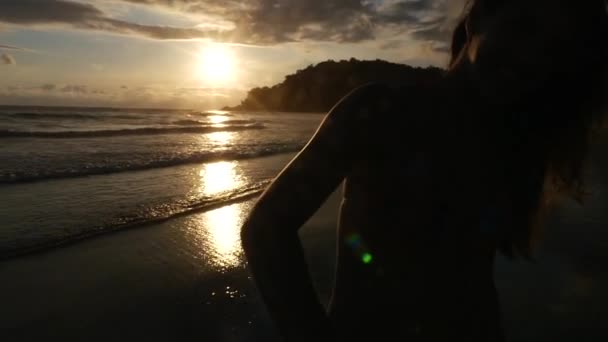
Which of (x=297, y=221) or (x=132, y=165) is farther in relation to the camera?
(x=132, y=165)

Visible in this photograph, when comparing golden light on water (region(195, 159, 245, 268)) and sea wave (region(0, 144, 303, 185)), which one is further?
sea wave (region(0, 144, 303, 185))

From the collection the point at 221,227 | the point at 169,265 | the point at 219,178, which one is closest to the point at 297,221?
the point at 169,265

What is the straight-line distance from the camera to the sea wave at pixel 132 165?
394 inches

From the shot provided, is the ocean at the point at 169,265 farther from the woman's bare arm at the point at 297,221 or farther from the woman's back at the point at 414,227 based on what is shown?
the woman's bare arm at the point at 297,221

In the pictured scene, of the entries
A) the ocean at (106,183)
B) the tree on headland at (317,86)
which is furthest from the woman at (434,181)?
the tree on headland at (317,86)

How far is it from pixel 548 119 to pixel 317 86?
254 feet

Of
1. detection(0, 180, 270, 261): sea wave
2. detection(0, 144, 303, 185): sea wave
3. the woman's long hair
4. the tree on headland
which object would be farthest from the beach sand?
the tree on headland

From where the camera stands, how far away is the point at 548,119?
139 centimetres

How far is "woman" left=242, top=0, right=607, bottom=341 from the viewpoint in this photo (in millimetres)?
937

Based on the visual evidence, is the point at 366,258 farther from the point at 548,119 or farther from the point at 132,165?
the point at 132,165

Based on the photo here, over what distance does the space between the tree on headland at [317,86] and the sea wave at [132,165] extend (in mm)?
55734

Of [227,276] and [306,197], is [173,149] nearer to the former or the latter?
[227,276]

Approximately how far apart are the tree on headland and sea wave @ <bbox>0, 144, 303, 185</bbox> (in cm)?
5573

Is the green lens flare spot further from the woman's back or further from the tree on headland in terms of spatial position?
Result: the tree on headland
